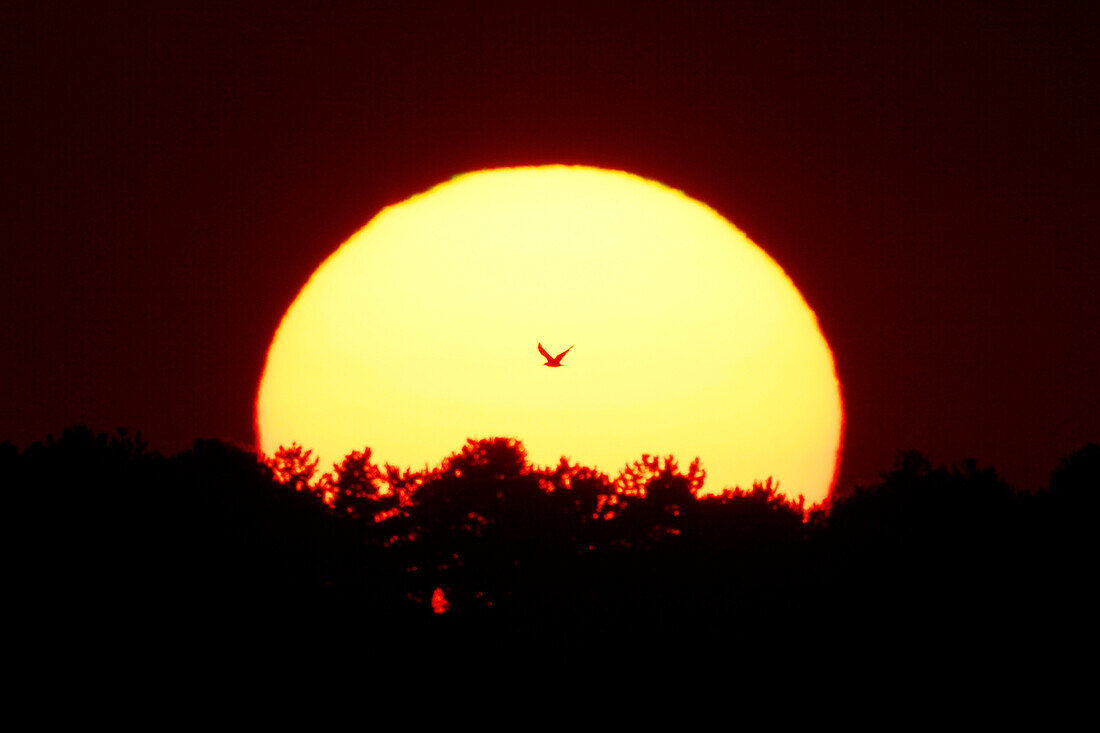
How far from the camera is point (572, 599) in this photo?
41.9m

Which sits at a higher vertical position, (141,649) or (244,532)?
(244,532)

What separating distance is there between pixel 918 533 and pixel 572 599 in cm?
1057

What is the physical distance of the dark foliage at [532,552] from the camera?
1499 inches

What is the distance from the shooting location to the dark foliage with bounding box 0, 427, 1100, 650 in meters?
38.1

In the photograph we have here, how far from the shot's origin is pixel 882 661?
119 ft

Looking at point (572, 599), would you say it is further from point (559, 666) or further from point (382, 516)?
point (382, 516)

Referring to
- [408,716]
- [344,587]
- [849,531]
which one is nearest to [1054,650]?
[849,531]

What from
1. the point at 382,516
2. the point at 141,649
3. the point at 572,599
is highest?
the point at 382,516

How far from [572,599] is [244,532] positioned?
33.3 ft

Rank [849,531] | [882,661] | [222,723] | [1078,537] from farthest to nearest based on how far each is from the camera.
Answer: [849,531] < [1078,537] < [882,661] < [222,723]

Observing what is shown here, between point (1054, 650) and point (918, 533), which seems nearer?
point (1054, 650)

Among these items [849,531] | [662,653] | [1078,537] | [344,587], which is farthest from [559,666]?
[1078,537]

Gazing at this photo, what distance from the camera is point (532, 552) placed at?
4531 centimetres

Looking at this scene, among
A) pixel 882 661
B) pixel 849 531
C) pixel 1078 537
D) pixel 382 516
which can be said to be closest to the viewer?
pixel 882 661
